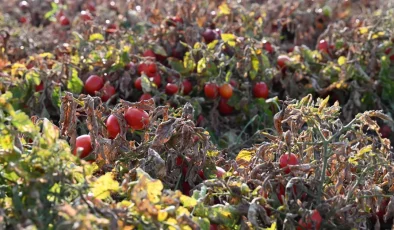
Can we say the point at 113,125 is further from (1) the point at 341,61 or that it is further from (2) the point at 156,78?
(1) the point at 341,61

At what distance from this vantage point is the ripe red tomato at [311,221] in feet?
5.54

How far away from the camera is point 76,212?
52.2 inches

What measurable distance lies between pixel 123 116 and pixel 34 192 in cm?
59

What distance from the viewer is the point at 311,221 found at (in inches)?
66.6

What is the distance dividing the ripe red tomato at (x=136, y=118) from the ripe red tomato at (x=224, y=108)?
3.61 ft

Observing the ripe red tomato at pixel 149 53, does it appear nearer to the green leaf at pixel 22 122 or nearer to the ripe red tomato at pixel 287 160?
the ripe red tomato at pixel 287 160

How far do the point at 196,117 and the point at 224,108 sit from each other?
0.17m

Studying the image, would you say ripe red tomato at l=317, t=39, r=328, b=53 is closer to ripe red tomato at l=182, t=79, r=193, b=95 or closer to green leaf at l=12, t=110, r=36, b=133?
ripe red tomato at l=182, t=79, r=193, b=95

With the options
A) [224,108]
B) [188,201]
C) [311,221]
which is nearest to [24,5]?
[224,108]

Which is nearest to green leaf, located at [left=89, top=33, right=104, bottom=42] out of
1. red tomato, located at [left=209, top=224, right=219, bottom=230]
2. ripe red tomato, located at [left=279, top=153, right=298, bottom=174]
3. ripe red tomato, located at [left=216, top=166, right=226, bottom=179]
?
ripe red tomato, located at [left=216, top=166, right=226, bottom=179]

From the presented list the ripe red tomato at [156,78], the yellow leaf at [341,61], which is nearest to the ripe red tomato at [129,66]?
the ripe red tomato at [156,78]

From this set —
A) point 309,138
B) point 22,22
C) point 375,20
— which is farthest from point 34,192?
point 22,22

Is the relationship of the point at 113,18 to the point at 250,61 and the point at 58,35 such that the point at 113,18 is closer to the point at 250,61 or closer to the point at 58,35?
the point at 58,35

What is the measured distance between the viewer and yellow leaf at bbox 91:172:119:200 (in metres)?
1.52
